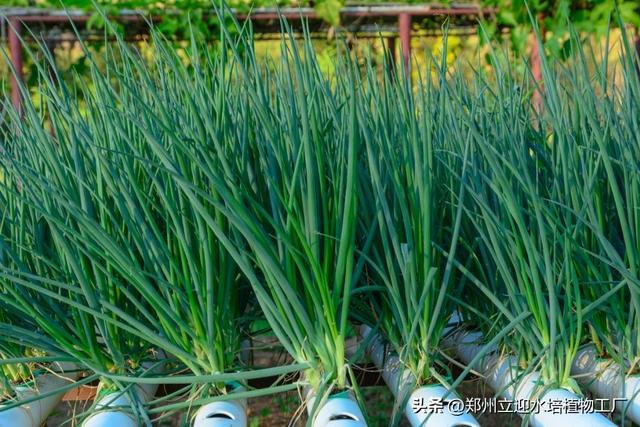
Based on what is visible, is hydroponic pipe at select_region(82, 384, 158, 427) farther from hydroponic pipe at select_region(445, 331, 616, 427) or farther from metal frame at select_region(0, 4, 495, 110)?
metal frame at select_region(0, 4, 495, 110)

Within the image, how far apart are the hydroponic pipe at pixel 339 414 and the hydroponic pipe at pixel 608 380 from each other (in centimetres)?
33

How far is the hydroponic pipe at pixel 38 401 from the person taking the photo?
3.25ft

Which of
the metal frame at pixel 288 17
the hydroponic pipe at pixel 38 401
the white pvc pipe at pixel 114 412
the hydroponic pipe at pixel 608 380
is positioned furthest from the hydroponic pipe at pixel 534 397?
the metal frame at pixel 288 17

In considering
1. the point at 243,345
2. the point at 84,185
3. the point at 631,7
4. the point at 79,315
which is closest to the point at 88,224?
the point at 84,185

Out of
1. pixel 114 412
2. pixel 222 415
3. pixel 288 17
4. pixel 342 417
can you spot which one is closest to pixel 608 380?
pixel 342 417

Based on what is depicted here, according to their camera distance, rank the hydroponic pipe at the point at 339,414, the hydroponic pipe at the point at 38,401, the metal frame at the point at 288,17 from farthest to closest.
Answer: the metal frame at the point at 288,17, the hydroponic pipe at the point at 38,401, the hydroponic pipe at the point at 339,414

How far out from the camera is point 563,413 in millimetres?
923

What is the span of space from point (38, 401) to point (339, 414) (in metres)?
0.47

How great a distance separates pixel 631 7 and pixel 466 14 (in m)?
0.88

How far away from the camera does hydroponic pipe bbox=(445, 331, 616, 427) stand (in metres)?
0.90

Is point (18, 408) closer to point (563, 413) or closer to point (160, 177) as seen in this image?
point (160, 177)

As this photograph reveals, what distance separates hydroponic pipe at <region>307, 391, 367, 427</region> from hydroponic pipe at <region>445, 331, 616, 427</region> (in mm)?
202

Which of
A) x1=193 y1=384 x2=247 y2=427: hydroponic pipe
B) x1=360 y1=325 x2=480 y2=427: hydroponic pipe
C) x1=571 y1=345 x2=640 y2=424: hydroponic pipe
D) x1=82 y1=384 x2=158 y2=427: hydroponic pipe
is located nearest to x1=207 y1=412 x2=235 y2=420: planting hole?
x1=193 y1=384 x2=247 y2=427: hydroponic pipe

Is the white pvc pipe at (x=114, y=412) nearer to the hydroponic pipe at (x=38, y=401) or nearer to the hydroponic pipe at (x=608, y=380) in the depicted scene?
the hydroponic pipe at (x=38, y=401)
